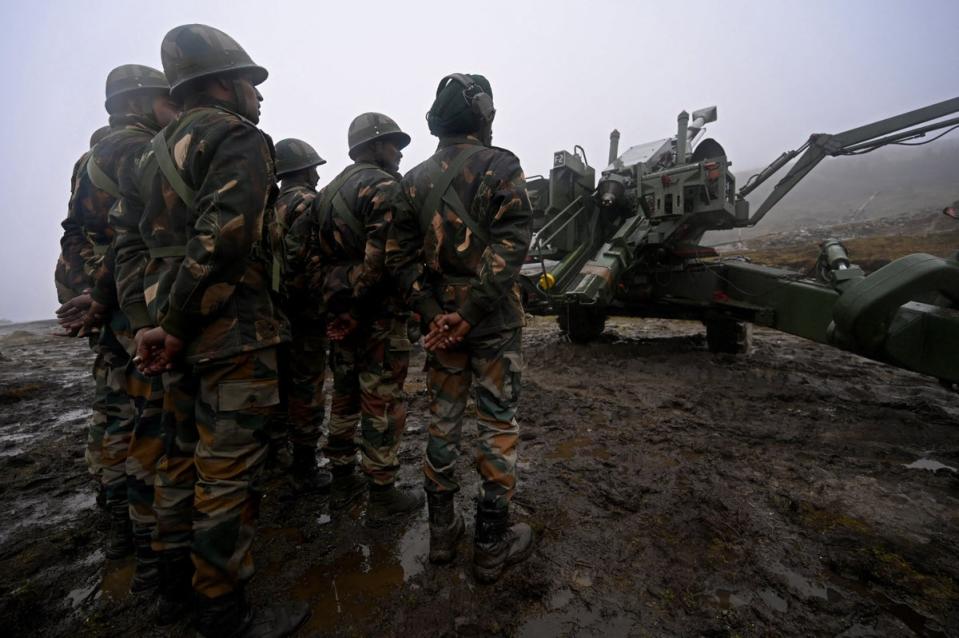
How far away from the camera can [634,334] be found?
7.32 metres

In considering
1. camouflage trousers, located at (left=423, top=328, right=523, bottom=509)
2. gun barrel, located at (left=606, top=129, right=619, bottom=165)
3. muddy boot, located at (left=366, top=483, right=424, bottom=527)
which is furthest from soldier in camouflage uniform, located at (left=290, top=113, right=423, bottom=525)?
gun barrel, located at (left=606, top=129, right=619, bottom=165)

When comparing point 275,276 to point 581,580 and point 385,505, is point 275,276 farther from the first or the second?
point 581,580

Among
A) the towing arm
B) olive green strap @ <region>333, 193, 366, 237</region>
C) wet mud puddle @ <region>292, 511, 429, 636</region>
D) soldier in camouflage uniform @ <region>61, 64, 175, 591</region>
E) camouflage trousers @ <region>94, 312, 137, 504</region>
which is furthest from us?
the towing arm

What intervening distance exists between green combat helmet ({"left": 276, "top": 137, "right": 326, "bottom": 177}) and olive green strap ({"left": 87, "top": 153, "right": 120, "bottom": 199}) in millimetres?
1101

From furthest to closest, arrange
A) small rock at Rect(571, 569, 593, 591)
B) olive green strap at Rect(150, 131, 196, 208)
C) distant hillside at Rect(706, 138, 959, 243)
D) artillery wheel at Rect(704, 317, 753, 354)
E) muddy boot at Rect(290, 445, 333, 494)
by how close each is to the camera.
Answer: distant hillside at Rect(706, 138, 959, 243)
artillery wheel at Rect(704, 317, 753, 354)
muddy boot at Rect(290, 445, 333, 494)
small rock at Rect(571, 569, 593, 591)
olive green strap at Rect(150, 131, 196, 208)

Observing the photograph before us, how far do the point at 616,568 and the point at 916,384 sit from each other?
4283mm

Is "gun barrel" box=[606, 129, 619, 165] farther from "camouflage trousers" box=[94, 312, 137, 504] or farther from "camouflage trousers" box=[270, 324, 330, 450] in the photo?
"camouflage trousers" box=[94, 312, 137, 504]

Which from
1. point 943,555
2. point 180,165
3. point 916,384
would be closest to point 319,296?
point 180,165

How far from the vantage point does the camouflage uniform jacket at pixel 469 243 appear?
1949 millimetres

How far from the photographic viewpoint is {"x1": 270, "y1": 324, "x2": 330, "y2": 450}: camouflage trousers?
116 inches

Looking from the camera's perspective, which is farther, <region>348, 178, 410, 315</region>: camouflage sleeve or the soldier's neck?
<region>348, 178, 410, 315</region>: camouflage sleeve

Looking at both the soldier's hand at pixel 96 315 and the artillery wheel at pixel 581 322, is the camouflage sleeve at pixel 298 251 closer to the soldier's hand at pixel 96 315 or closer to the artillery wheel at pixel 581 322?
the soldier's hand at pixel 96 315

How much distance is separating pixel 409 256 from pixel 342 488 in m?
1.47

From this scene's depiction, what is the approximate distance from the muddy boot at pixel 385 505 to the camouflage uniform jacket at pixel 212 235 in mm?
1151
